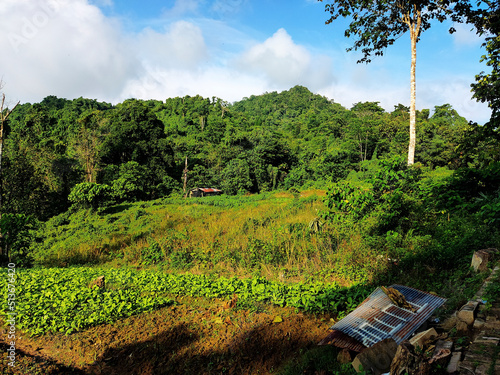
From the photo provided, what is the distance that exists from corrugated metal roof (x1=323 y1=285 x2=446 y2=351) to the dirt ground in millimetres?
587

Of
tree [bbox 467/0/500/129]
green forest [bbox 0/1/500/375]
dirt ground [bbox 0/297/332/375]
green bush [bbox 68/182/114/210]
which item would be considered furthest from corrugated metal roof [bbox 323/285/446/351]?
green bush [bbox 68/182/114/210]

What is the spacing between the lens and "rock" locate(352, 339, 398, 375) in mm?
2646

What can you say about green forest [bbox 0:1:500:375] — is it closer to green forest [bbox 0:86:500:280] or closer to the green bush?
green forest [bbox 0:86:500:280]

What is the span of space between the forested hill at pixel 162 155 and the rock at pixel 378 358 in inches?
901

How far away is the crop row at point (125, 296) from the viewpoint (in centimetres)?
433

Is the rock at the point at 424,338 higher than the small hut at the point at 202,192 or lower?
higher

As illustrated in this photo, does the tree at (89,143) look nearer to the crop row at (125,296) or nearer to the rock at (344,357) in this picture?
the crop row at (125,296)

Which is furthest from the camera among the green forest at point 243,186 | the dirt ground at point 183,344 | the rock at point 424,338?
the green forest at point 243,186

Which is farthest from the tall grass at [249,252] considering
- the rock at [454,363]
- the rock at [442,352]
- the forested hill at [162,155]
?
the forested hill at [162,155]

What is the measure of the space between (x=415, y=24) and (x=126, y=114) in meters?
38.9

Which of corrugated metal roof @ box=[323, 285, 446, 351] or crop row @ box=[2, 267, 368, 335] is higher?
corrugated metal roof @ box=[323, 285, 446, 351]

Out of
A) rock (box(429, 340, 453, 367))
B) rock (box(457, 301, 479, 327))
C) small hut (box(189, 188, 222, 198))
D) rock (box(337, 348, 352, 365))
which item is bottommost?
small hut (box(189, 188, 222, 198))

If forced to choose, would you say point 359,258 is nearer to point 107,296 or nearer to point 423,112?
point 107,296

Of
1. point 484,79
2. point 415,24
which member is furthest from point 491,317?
point 415,24
